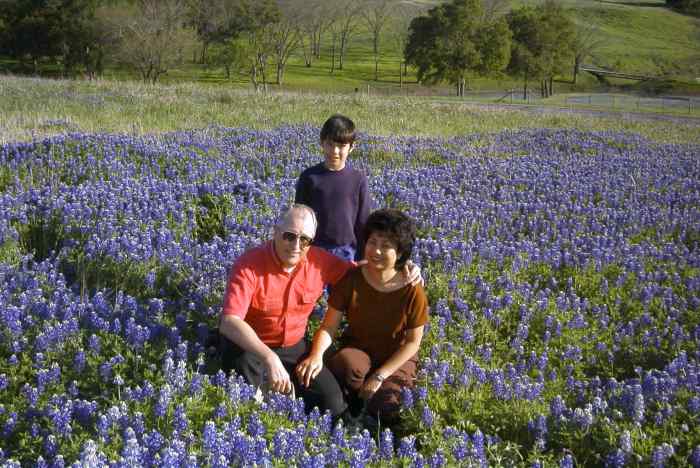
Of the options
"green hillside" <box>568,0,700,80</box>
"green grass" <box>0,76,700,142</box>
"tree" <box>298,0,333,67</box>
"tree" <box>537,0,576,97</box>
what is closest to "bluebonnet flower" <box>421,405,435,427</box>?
"green grass" <box>0,76,700,142</box>

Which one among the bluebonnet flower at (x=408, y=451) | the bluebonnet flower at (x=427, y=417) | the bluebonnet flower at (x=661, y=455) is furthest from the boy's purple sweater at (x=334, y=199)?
the bluebonnet flower at (x=661, y=455)

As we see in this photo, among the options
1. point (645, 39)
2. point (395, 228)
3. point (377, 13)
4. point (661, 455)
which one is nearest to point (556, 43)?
point (377, 13)

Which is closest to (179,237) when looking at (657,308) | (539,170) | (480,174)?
(657,308)

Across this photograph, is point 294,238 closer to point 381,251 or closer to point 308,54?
point 381,251

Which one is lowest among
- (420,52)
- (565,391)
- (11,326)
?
(565,391)

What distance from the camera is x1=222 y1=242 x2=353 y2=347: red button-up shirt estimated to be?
161 inches

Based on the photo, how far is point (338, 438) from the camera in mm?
3297

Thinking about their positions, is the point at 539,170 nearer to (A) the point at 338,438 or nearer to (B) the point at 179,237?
(B) the point at 179,237

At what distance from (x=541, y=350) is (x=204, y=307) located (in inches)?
95.9

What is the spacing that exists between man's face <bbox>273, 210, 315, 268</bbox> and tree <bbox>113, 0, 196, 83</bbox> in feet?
130

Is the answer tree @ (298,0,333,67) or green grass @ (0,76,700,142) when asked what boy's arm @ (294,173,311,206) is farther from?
tree @ (298,0,333,67)

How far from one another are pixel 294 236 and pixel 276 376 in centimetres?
83

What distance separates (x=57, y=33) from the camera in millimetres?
54625

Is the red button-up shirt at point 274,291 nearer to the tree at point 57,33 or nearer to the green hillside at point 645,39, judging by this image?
the tree at point 57,33
